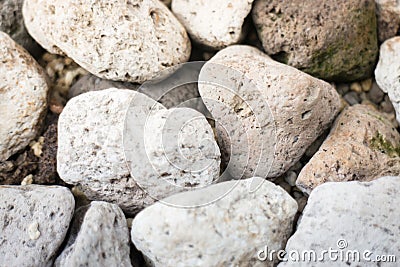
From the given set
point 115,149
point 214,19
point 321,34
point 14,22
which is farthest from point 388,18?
point 14,22

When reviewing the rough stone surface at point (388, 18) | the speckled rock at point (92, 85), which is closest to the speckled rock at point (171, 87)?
the speckled rock at point (92, 85)

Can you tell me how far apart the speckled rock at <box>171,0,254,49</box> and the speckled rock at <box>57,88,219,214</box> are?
45cm

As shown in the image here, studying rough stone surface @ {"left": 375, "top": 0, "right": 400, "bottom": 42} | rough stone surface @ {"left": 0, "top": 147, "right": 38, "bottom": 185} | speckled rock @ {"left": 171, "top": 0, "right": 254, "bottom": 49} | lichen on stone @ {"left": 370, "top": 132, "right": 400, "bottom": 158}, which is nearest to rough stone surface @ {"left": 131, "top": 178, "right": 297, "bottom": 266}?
lichen on stone @ {"left": 370, "top": 132, "right": 400, "bottom": 158}

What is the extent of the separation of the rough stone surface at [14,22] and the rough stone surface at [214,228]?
3.57 ft

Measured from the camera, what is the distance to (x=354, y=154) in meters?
1.81

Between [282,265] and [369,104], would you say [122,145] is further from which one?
[369,104]

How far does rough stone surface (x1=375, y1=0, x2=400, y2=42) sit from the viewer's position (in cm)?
211

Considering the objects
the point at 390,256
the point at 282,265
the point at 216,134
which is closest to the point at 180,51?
the point at 216,134

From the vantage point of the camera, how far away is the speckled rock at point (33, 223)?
5.44 ft

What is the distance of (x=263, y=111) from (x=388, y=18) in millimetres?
773

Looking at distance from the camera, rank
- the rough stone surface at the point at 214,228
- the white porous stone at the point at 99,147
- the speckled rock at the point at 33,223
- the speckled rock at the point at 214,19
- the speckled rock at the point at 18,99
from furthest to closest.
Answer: the speckled rock at the point at 214,19 → the speckled rock at the point at 18,99 → the white porous stone at the point at 99,147 → the speckled rock at the point at 33,223 → the rough stone surface at the point at 214,228

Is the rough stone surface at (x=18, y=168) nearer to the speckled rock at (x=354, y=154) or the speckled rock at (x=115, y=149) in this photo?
the speckled rock at (x=115, y=149)

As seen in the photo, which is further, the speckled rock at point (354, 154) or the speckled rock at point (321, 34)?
the speckled rock at point (321, 34)

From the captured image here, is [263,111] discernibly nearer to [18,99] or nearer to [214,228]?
[214,228]
